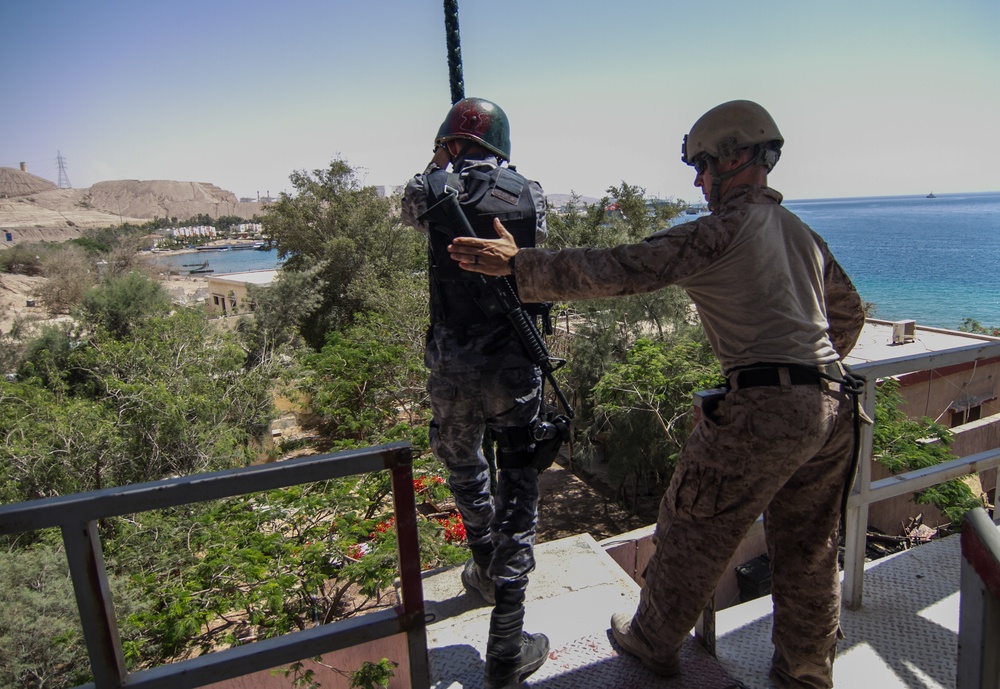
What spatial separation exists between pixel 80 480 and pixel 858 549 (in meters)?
10.3

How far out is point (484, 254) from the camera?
205cm

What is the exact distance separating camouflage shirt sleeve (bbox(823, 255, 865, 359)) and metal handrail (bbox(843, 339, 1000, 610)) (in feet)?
0.70

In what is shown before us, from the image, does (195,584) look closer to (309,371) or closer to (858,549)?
(858,549)

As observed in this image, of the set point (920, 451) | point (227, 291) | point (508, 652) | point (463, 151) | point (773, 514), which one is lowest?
point (920, 451)

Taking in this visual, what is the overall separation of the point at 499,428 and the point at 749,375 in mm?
996

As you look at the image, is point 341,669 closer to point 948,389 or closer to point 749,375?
point 749,375

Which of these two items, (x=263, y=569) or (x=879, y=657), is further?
(x=263, y=569)

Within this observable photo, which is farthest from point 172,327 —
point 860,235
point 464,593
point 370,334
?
point 860,235

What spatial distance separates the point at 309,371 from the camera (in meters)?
15.2

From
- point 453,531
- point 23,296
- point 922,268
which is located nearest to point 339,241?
point 453,531

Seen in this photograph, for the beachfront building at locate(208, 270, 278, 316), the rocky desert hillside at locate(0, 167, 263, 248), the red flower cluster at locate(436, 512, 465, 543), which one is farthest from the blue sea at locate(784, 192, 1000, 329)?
the rocky desert hillside at locate(0, 167, 263, 248)

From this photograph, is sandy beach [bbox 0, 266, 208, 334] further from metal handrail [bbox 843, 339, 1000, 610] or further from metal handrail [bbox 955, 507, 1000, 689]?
metal handrail [bbox 955, 507, 1000, 689]

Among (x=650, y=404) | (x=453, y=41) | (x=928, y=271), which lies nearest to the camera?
(x=453, y=41)

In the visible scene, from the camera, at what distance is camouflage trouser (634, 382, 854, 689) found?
6.12 ft
